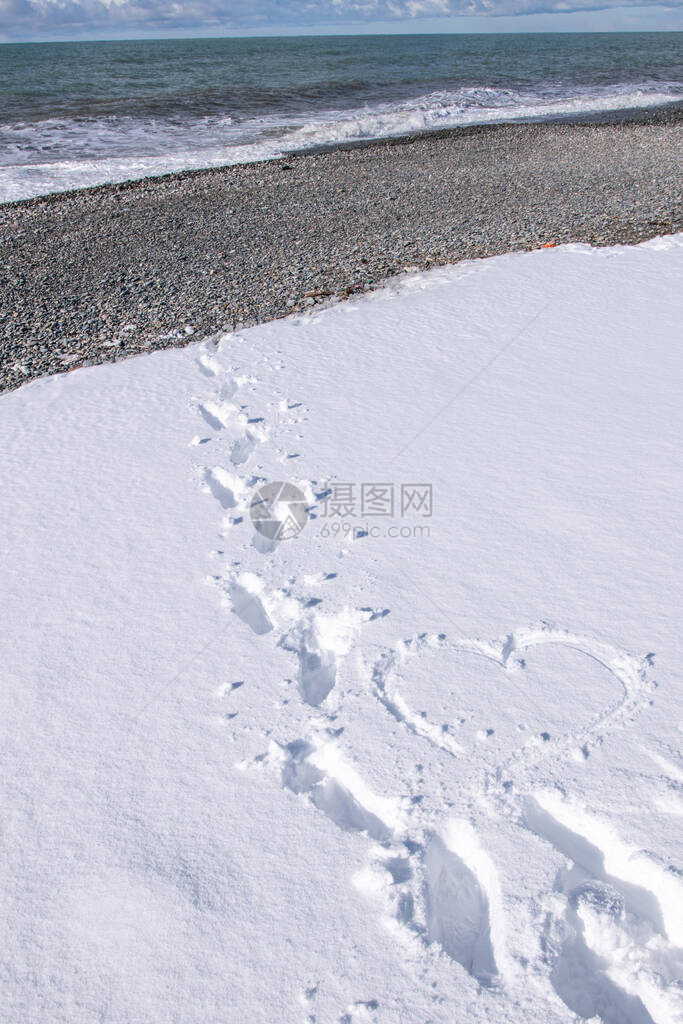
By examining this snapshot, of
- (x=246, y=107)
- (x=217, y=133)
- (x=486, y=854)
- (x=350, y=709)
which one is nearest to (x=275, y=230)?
(x=350, y=709)

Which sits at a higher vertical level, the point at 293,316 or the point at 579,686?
the point at 293,316

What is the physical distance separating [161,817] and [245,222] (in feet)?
24.1

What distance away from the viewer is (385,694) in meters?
2.22

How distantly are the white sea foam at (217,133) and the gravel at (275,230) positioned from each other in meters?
1.77

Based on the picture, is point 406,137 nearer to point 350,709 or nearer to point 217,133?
point 217,133

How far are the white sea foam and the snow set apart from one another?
30.8ft

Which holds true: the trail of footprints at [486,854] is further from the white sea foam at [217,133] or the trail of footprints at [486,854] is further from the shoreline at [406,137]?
the white sea foam at [217,133]

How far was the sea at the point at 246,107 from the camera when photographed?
1299 cm

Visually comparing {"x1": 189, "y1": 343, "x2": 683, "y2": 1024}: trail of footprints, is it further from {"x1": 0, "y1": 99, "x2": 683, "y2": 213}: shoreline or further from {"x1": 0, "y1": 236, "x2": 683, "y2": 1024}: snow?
{"x1": 0, "y1": 99, "x2": 683, "y2": 213}: shoreline

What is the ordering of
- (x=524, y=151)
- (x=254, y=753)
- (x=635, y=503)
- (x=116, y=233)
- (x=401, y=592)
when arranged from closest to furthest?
(x=254, y=753), (x=401, y=592), (x=635, y=503), (x=116, y=233), (x=524, y=151)

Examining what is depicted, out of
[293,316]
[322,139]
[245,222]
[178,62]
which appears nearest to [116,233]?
[245,222]

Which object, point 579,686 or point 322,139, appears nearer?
point 579,686

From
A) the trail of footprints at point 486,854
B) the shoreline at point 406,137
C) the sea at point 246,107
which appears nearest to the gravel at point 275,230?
the shoreline at point 406,137

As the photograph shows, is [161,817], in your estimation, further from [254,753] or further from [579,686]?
[579,686]
